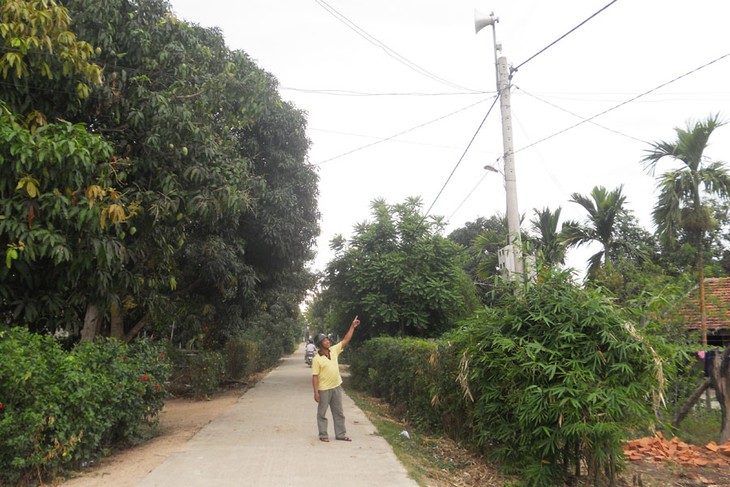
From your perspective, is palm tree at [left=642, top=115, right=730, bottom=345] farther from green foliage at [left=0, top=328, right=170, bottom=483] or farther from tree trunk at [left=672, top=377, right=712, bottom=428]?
green foliage at [left=0, top=328, right=170, bottom=483]

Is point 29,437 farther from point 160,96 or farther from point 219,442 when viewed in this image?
point 160,96

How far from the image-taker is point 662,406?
224 inches

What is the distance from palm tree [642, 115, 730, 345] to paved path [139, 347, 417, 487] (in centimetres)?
762

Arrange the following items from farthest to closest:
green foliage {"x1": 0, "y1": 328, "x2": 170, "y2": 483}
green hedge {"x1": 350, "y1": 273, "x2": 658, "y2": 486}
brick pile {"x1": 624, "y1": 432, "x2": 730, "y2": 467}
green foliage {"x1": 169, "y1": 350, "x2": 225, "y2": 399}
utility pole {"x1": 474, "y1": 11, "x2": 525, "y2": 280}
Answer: green foliage {"x1": 169, "y1": 350, "x2": 225, "y2": 399} → utility pole {"x1": 474, "y1": 11, "x2": 525, "y2": 280} → brick pile {"x1": 624, "y1": 432, "x2": 730, "y2": 467} → green hedge {"x1": 350, "y1": 273, "x2": 658, "y2": 486} → green foliage {"x1": 0, "y1": 328, "x2": 170, "y2": 483}

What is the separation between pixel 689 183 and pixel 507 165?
430 cm

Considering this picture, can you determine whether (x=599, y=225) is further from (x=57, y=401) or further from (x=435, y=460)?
(x=57, y=401)

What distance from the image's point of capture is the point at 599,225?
53.4ft

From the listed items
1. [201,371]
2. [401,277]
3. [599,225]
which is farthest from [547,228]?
[201,371]

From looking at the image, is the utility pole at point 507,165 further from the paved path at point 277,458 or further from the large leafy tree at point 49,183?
the large leafy tree at point 49,183

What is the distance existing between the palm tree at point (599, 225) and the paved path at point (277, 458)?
9088mm

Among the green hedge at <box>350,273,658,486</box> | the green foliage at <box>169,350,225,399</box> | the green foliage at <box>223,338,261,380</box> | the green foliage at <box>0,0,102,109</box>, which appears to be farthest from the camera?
the green foliage at <box>223,338,261,380</box>

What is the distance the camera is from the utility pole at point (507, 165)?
367 inches

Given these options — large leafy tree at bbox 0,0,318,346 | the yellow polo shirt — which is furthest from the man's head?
large leafy tree at bbox 0,0,318,346

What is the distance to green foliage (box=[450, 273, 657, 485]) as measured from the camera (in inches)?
214
